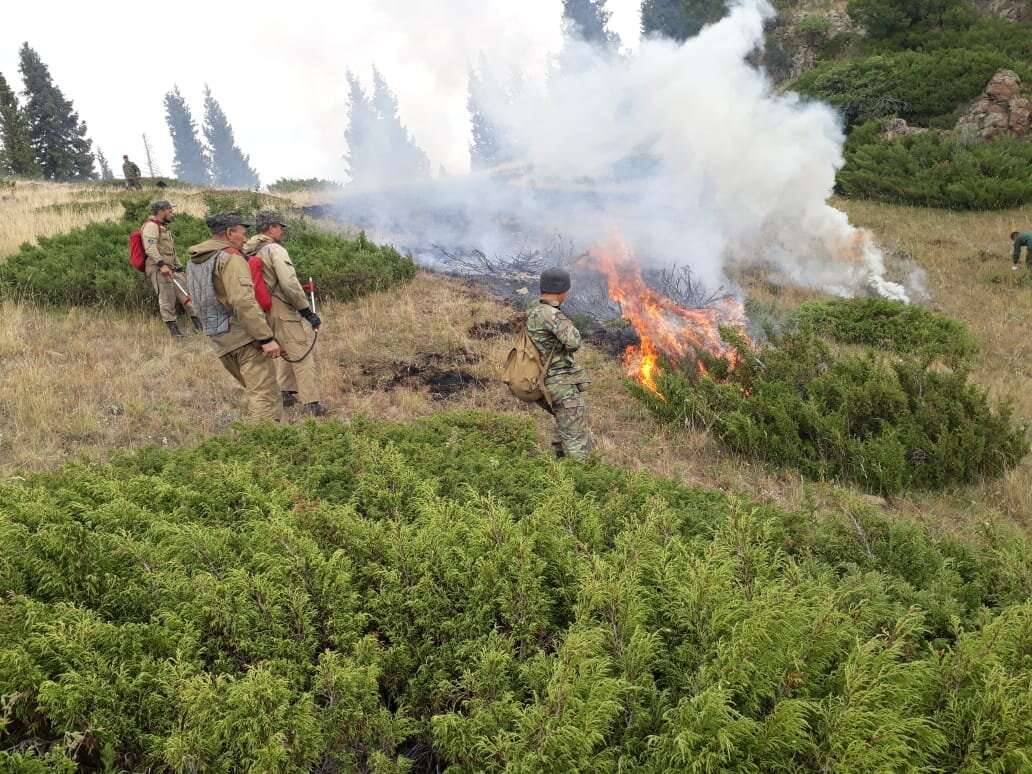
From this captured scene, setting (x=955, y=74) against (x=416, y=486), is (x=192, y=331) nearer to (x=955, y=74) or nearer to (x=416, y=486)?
(x=416, y=486)

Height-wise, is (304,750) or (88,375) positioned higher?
(88,375)

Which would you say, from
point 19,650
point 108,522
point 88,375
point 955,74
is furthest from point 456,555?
point 955,74

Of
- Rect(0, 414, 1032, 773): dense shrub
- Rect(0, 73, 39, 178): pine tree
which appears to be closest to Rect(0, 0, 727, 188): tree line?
Rect(0, 73, 39, 178): pine tree

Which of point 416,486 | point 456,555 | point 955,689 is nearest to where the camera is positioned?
point 955,689

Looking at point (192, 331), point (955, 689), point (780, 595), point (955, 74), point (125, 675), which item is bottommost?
point (955, 689)

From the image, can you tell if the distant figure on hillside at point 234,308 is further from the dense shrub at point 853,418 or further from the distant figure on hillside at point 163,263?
the dense shrub at point 853,418

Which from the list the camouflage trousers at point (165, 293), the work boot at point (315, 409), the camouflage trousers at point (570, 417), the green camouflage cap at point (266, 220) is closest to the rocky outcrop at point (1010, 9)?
the camouflage trousers at point (570, 417)

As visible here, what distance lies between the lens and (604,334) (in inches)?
385

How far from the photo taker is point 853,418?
20.0ft

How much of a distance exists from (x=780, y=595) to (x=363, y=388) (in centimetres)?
622

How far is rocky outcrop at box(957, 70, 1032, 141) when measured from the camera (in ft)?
63.2

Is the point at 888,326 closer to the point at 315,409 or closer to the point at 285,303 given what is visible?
the point at 315,409

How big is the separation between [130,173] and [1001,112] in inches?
1139

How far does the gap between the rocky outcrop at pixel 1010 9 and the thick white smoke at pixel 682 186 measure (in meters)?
11.9
